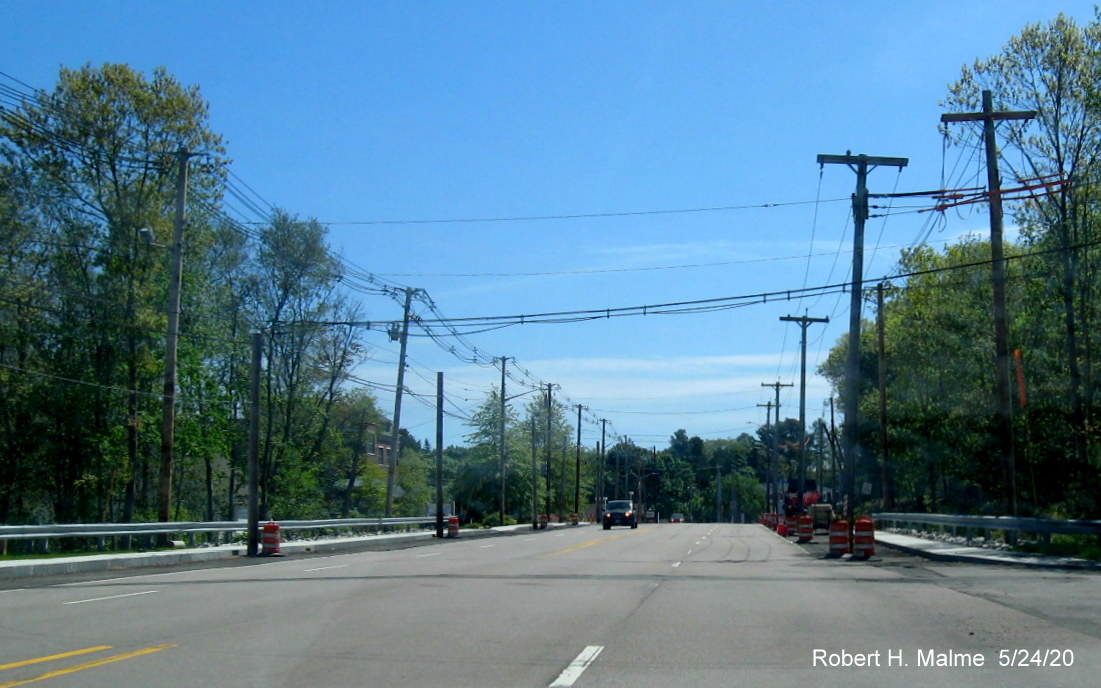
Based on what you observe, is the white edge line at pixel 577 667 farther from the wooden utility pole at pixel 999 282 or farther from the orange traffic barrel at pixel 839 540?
the wooden utility pole at pixel 999 282

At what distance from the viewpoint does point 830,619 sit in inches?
523

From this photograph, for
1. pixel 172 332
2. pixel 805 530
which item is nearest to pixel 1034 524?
pixel 805 530

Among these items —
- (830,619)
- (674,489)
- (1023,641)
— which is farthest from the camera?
(674,489)

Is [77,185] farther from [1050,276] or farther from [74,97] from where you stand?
[1050,276]

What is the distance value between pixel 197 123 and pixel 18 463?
16.3m

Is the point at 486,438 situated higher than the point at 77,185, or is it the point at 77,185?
the point at 77,185

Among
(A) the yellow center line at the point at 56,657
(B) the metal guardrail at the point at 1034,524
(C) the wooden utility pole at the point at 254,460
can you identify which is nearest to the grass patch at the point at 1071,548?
(B) the metal guardrail at the point at 1034,524

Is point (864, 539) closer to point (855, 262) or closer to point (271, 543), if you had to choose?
point (855, 262)

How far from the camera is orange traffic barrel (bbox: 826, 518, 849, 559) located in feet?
93.9

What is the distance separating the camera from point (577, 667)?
9.74 metres

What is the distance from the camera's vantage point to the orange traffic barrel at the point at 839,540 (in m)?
28.6

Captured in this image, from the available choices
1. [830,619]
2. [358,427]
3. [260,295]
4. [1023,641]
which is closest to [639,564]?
[830,619]

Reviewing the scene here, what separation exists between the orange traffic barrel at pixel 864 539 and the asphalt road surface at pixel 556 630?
4.96m

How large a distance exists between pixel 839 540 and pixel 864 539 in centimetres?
199
